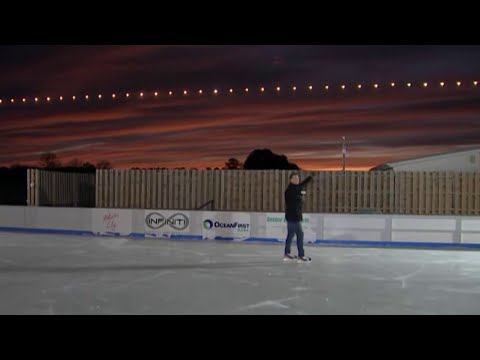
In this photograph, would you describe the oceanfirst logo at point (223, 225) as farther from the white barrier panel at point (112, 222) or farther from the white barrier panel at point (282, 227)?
the white barrier panel at point (112, 222)

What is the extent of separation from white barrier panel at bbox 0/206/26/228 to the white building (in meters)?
13.1

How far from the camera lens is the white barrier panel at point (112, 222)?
546 inches

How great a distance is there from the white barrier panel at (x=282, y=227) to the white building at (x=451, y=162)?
7.00 m

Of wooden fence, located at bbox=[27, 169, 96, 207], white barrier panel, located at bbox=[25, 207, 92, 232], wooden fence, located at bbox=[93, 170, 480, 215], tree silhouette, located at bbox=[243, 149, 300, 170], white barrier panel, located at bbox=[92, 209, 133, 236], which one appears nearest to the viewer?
white barrier panel, located at bbox=[92, 209, 133, 236]

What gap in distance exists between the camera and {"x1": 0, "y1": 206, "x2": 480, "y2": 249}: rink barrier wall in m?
12.3

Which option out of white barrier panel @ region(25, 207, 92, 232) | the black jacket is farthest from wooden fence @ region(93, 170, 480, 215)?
the black jacket

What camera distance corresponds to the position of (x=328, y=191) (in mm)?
15859

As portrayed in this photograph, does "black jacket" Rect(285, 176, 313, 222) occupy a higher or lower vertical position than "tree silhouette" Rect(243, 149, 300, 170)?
lower

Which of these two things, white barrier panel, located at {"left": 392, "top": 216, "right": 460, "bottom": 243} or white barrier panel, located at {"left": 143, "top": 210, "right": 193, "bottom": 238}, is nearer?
white barrier panel, located at {"left": 392, "top": 216, "right": 460, "bottom": 243}

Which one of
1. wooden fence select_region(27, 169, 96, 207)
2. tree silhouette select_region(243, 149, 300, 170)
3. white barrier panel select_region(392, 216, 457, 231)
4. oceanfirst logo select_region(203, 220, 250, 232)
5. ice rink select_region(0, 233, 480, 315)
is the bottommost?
ice rink select_region(0, 233, 480, 315)

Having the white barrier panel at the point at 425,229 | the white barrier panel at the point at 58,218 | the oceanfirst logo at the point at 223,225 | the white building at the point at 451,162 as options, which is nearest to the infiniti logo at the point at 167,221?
the oceanfirst logo at the point at 223,225

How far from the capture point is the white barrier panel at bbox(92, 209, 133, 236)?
13867mm

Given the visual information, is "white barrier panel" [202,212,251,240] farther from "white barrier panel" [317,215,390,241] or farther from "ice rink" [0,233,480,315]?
"white barrier panel" [317,215,390,241]

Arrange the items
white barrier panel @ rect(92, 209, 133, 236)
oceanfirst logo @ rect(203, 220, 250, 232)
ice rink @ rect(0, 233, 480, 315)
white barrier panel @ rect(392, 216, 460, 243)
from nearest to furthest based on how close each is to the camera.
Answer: ice rink @ rect(0, 233, 480, 315) < white barrier panel @ rect(392, 216, 460, 243) < oceanfirst logo @ rect(203, 220, 250, 232) < white barrier panel @ rect(92, 209, 133, 236)
